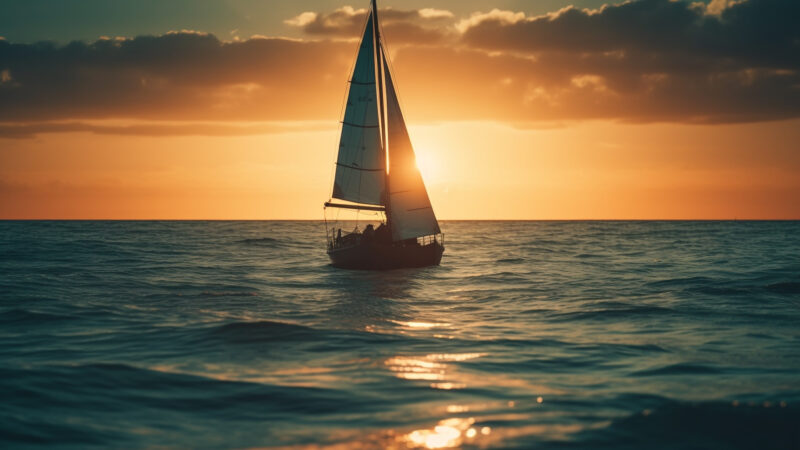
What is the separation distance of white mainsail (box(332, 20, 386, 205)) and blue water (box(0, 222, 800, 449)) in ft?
37.7

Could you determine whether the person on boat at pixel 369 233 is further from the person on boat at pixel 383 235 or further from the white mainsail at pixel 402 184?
the white mainsail at pixel 402 184

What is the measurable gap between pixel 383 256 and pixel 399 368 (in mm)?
26439

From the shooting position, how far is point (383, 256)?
41.6 metres

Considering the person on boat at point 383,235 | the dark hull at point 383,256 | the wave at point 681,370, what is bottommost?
the wave at point 681,370

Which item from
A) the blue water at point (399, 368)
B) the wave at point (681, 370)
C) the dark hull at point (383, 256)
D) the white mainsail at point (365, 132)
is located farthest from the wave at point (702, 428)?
the white mainsail at point (365, 132)

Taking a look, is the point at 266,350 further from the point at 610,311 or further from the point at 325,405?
the point at 610,311

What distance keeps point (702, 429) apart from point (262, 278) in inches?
1315

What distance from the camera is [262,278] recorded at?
41406 mm

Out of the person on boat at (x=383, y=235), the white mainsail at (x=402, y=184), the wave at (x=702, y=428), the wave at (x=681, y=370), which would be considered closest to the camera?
the wave at (x=702, y=428)

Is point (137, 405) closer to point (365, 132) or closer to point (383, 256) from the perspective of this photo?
point (383, 256)

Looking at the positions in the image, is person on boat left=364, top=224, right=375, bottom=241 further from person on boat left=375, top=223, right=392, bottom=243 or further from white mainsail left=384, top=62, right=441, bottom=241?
white mainsail left=384, top=62, right=441, bottom=241

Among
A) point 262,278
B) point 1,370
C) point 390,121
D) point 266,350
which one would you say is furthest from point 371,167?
point 1,370

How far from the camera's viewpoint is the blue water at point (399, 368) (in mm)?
10617

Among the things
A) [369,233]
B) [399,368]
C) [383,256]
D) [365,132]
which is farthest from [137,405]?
[365,132]
